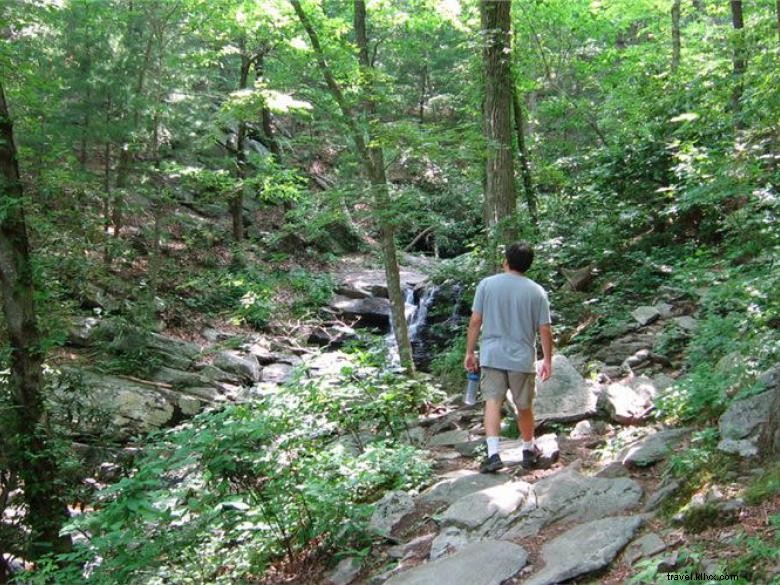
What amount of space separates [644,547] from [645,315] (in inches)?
227

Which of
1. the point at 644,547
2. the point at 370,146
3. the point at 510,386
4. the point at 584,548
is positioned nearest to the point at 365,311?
the point at 370,146

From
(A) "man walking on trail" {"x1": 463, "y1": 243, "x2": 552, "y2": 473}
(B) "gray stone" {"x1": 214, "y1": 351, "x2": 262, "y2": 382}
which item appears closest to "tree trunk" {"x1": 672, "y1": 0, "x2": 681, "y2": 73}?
(B) "gray stone" {"x1": 214, "y1": 351, "x2": 262, "y2": 382}

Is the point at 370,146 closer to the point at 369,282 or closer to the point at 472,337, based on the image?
the point at 472,337

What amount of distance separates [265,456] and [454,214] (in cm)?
1776

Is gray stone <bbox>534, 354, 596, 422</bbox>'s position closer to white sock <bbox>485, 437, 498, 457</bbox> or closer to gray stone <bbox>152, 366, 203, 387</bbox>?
white sock <bbox>485, 437, 498, 457</bbox>

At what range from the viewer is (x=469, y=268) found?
9961 mm

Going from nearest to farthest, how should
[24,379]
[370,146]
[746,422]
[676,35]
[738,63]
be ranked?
[746,422]
[24,379]
[370,146]
[738,63]
[676,35]

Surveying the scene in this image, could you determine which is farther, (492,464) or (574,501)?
(492,464)

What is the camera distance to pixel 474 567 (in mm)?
3332

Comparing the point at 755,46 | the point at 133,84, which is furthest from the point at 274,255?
the point at 755,46

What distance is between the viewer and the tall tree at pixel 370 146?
359 inches

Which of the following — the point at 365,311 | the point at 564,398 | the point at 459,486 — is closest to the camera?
the point at 459,486

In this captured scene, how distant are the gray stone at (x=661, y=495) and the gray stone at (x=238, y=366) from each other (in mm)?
9414

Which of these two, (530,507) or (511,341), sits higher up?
(511,341)
